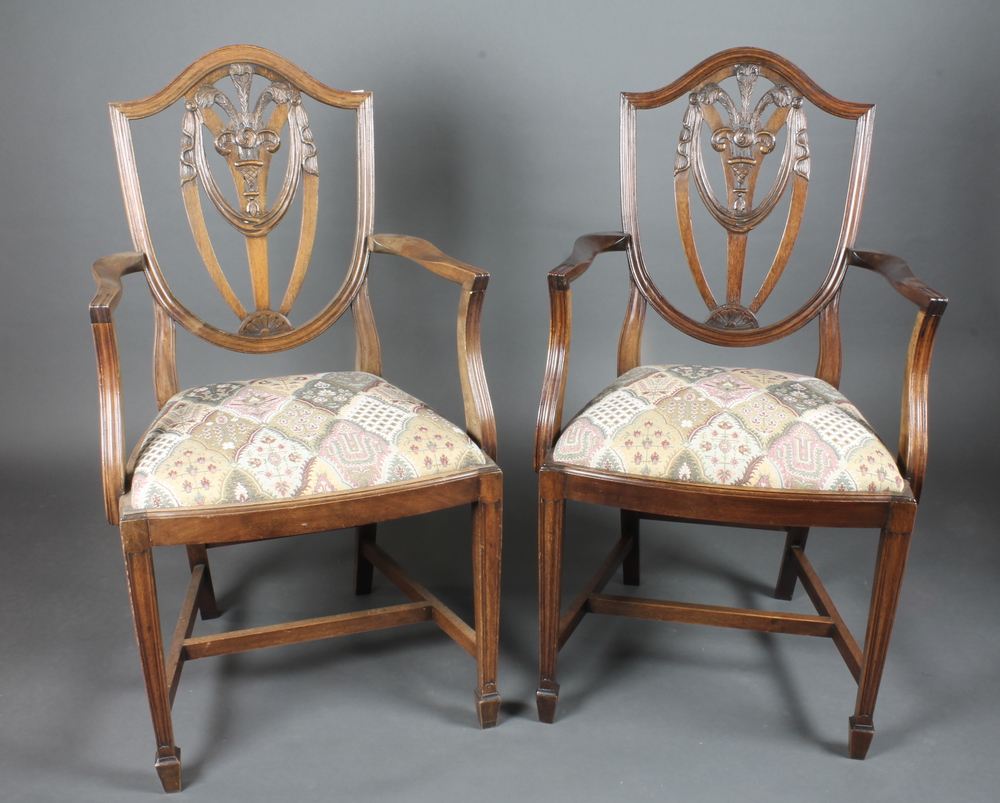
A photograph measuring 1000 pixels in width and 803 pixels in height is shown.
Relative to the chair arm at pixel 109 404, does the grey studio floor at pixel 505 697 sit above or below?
below

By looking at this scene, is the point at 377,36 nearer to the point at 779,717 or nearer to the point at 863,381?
the point at 863,381

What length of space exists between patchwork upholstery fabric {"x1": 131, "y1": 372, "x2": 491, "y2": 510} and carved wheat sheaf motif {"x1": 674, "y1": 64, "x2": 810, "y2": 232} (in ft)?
2.97

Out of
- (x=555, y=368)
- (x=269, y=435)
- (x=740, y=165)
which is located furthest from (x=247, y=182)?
(x=740, y=165)

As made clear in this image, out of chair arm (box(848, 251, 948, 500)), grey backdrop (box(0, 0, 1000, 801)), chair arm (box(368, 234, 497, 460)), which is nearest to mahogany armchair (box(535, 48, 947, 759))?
chair arm (box(848, 251, 948, 500))

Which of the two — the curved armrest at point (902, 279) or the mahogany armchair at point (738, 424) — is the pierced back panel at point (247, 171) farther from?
the curved armrest at point (902, 279)

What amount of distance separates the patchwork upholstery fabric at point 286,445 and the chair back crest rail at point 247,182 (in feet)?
0.84

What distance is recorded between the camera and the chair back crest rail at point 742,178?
7.34 feet

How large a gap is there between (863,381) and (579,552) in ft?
4.22

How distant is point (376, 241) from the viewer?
7.54ft

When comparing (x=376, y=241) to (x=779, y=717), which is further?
(x=376, y=241)

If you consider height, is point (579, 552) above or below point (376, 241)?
below

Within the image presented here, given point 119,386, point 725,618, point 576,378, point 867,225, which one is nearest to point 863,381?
point 867,225

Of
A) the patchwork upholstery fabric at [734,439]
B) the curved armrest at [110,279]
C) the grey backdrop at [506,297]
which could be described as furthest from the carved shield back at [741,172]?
the curved armrest at [110,279]

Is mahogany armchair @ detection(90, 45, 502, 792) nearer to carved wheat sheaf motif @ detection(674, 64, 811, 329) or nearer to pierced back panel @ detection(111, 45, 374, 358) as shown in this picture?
pierced back panel @ detection(111, 45, 374, 358)
